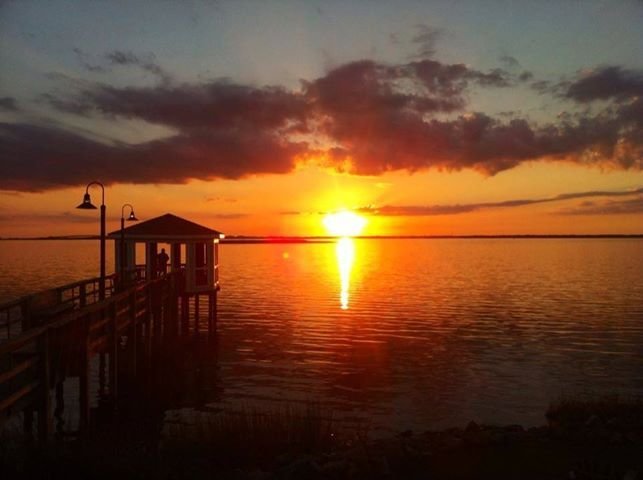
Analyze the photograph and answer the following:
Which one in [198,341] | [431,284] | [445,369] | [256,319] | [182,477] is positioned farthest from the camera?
[431,284]

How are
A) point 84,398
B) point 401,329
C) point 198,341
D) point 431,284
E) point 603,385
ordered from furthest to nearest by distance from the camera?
point 431,284
point 401,329
point 198,341
point 603,385
point 84,398

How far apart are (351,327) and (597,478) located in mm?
24740

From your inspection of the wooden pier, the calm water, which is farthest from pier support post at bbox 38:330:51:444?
the calm water

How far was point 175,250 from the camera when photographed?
29.2 metres

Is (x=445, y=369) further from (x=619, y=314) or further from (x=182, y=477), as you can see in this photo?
(x=619, y=314)

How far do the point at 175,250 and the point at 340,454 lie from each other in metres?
19.9

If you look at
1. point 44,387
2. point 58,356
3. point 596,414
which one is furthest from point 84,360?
point 596,414

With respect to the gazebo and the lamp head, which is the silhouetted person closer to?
the gazebo

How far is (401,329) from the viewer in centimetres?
3325

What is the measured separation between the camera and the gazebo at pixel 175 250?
27.2 m

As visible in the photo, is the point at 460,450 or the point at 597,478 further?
the point at 460,450

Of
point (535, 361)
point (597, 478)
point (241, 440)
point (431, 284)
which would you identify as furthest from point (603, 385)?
point (431, 284)

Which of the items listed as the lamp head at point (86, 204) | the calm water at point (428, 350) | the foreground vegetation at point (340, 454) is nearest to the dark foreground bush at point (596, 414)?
the foreground vegetation at point (340, 454)

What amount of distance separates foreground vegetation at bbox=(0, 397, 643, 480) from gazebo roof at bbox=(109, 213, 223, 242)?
13.8 metres
